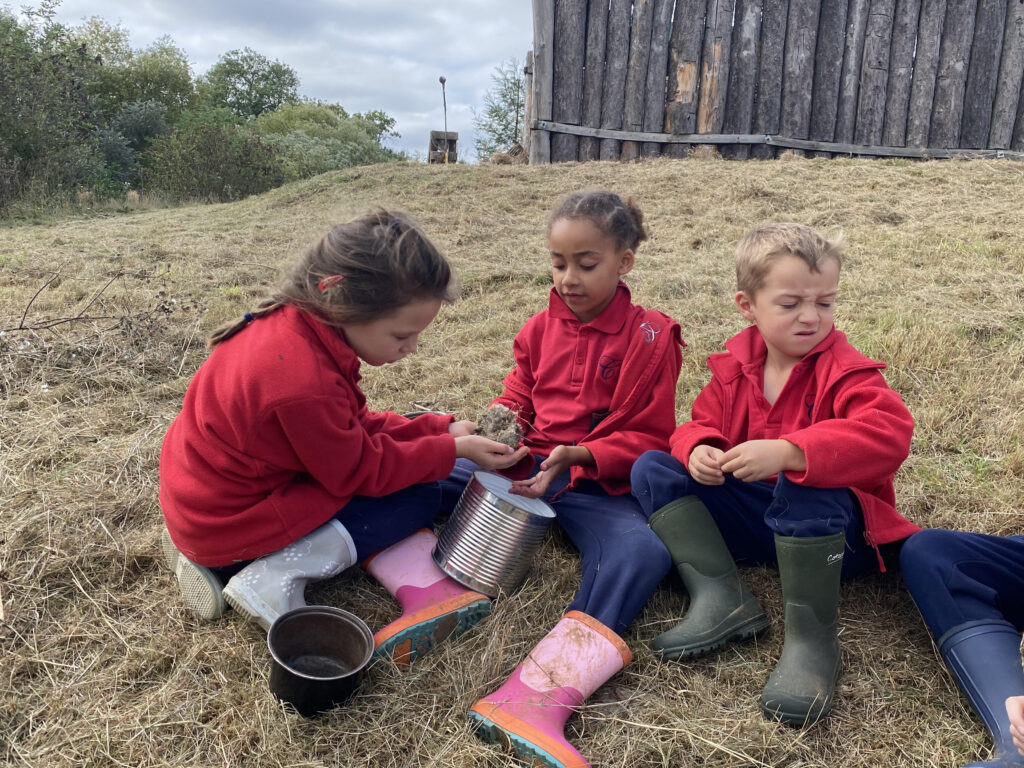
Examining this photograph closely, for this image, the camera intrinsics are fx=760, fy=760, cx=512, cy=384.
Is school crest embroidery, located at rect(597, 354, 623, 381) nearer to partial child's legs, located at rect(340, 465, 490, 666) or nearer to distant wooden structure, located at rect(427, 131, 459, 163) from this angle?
partial child's legs, located at rect(340, 465, 490, 666)

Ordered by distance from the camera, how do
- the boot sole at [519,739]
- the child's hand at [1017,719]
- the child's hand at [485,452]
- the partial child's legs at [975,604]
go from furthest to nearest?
the child's hand at [485,452]
the partial child's legs at [975,604]
the boot sole at [519,739]
the child's hand at [1017,719]

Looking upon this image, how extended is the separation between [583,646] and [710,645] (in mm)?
352

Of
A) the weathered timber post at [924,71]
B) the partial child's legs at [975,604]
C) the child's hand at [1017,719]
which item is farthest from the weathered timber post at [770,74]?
the child's hand at [1017,719]

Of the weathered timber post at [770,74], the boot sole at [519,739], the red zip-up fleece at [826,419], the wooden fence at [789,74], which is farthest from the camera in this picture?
the weathered timber post at [770,74]

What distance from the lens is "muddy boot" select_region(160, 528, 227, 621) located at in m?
2.18

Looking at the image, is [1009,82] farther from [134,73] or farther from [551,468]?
[134,73]

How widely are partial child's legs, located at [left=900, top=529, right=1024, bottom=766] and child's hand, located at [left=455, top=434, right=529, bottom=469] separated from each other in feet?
3.86

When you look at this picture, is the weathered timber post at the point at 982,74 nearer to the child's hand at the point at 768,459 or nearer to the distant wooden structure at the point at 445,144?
the distant wooden structure at the point at 445,144

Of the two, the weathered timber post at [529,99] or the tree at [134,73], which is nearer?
the weathered timber post at [529,99]

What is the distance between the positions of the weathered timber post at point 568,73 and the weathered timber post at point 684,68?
3.62ft

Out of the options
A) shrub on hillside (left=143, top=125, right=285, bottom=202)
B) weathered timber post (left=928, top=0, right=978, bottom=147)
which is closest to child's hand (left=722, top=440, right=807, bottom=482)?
weathered timber post (left=928, top=0, right=978, bottom=147)

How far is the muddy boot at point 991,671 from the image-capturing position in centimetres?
168

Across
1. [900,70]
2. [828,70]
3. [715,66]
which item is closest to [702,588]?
[715,66]

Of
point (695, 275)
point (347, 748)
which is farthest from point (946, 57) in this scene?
point (347, 748)
